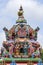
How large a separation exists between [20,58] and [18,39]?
2572 mm

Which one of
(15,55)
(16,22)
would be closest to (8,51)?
(15,55)

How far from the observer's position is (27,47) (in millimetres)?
37062

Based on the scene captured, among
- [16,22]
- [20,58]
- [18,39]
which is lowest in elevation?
[20,58]

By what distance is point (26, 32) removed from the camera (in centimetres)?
3809

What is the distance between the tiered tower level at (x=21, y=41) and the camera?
37.0m

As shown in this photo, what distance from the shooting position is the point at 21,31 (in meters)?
38.0

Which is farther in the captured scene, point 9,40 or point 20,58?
point 9,40

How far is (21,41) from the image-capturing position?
122 ft

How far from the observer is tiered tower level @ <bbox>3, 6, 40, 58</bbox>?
37031 millimetres

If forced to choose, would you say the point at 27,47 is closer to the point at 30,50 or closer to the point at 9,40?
the point at 30,50

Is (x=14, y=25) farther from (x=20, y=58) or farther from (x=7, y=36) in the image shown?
(x=20, y=58)

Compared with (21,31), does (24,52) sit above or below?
below

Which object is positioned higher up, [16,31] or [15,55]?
[16,31]

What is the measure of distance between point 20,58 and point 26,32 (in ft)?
12.2
